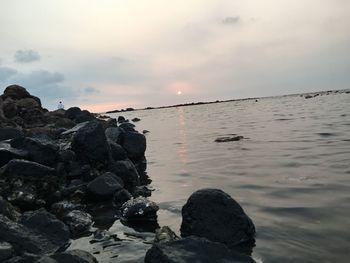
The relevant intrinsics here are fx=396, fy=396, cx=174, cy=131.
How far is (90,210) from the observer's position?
1017 cm

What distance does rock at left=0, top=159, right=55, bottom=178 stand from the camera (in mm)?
11089

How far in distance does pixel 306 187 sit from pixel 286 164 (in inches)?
134

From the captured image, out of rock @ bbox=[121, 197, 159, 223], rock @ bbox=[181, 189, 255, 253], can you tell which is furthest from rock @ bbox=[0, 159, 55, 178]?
rock @ bbox=[181, 189, 255, 253]

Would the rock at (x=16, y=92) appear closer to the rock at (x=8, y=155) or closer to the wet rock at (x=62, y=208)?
the rock at (x=8, y=155)

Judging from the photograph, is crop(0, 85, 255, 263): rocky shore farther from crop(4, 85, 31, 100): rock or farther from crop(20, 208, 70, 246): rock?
crop(4, 85, 31, 100): rock

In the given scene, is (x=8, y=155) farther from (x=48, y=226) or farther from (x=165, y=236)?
(x=165, y=236)

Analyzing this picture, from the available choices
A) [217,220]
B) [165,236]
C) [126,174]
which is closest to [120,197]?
[126,174]

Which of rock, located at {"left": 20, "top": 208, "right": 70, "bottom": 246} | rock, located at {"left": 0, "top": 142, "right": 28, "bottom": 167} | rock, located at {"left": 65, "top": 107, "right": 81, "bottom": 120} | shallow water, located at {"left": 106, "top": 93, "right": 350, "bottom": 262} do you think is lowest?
shallow water, located at {"left": 106, "top": 93, "right": 350, "bottom": 262}

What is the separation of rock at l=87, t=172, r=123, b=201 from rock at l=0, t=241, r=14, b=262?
4.80m

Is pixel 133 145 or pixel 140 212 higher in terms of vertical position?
pixel 133 145

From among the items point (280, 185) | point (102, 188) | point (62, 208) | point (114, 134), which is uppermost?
point (114, 134)

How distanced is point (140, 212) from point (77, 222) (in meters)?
1.42

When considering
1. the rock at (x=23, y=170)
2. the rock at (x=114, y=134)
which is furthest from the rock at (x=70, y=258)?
the rock at (x=114, y=134)

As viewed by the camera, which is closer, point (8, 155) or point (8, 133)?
point (8, 155)
